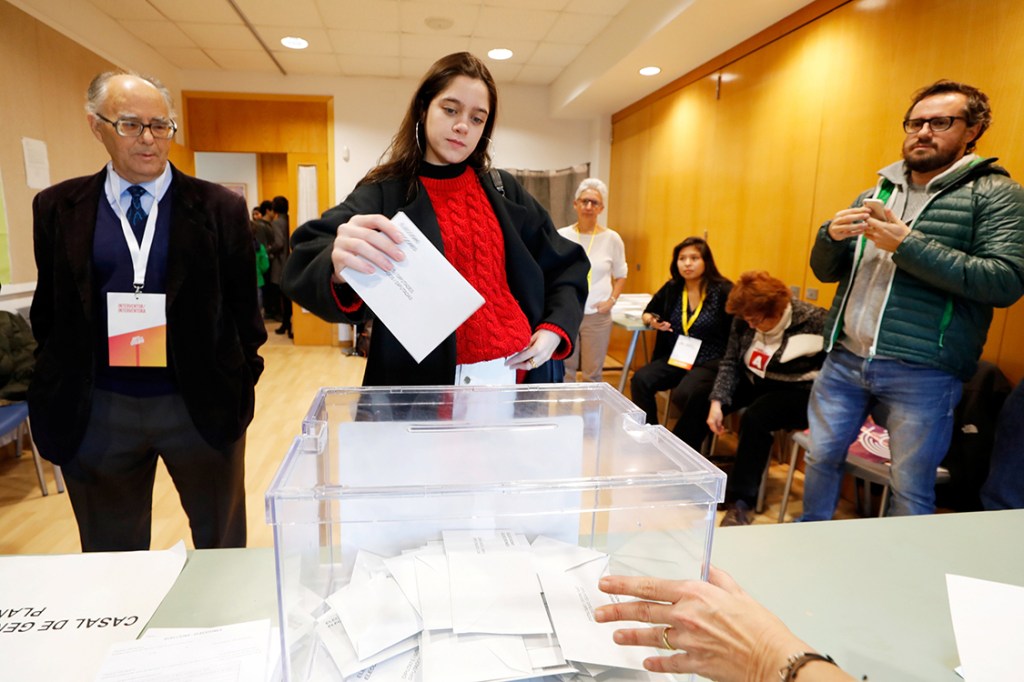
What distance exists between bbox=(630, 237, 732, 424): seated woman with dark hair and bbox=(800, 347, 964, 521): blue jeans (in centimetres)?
105

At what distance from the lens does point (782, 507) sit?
261 cm

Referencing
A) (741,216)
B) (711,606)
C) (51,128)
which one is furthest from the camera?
(741,216)

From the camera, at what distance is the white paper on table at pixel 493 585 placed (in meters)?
0.62

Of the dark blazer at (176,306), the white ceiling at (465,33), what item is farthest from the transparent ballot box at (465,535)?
the white ceiling at (465,33)

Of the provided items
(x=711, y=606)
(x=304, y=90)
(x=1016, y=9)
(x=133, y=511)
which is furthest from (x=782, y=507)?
(x=304, y=90)

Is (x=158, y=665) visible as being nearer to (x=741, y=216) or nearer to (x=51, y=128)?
(x=741, y=216)

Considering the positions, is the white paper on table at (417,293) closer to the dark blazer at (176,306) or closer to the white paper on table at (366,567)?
the white paper on table at (366,567)

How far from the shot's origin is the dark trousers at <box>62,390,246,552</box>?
4.63 feet

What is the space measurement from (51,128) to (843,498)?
5.16m

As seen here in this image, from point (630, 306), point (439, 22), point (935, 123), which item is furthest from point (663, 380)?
point (439, 22)

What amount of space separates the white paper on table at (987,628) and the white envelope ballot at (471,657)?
1.65 ft

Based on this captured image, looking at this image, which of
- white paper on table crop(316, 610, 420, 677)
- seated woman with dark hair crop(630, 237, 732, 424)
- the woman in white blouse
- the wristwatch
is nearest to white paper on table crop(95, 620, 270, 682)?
white paper on table crop(316, 610, 420, 677)

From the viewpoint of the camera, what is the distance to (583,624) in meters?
0.63

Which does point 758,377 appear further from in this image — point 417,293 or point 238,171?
point 238,171
